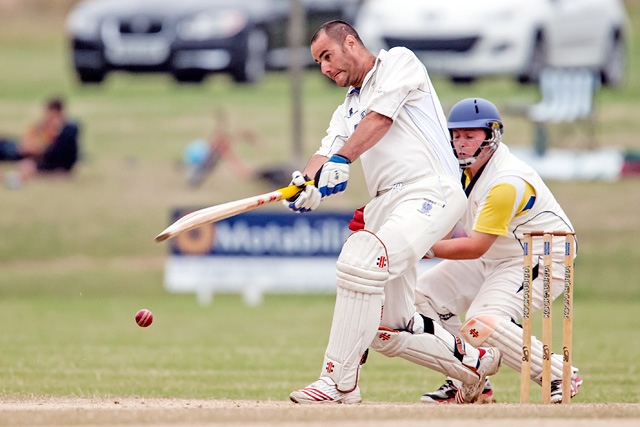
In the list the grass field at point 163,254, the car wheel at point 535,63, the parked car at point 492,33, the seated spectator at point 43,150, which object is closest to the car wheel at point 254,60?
the grass field at point 163,254

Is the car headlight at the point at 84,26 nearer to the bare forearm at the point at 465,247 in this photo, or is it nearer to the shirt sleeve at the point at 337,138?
the shirt sleeve at the point at 337,138

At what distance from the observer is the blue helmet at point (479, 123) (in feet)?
20.2

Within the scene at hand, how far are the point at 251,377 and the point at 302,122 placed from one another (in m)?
9.05

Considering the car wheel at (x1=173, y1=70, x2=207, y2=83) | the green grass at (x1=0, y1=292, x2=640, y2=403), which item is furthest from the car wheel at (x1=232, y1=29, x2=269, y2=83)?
the green grass at (x1=0, y1=292, x2=640, y2=403)

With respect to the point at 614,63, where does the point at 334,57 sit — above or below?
above

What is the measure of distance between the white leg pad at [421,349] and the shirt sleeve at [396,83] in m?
1.06

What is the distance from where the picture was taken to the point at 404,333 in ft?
19.1

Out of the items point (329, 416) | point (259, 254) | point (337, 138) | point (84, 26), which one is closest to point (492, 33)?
point (259, 254)

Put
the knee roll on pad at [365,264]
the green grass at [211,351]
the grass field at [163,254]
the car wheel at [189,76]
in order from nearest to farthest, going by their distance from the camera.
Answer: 1. the knee roll on pad at [365,264]
2. the green grass at [211,351]
3. the grass field at [163,254]
4. the car wheel at [189,76]

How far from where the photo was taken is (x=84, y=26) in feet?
58.3

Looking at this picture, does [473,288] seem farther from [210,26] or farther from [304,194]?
[210,26]

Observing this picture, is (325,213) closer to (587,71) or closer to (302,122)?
(302,122)

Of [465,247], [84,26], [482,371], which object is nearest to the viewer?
[465,247]

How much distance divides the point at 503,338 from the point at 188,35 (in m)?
11.9
